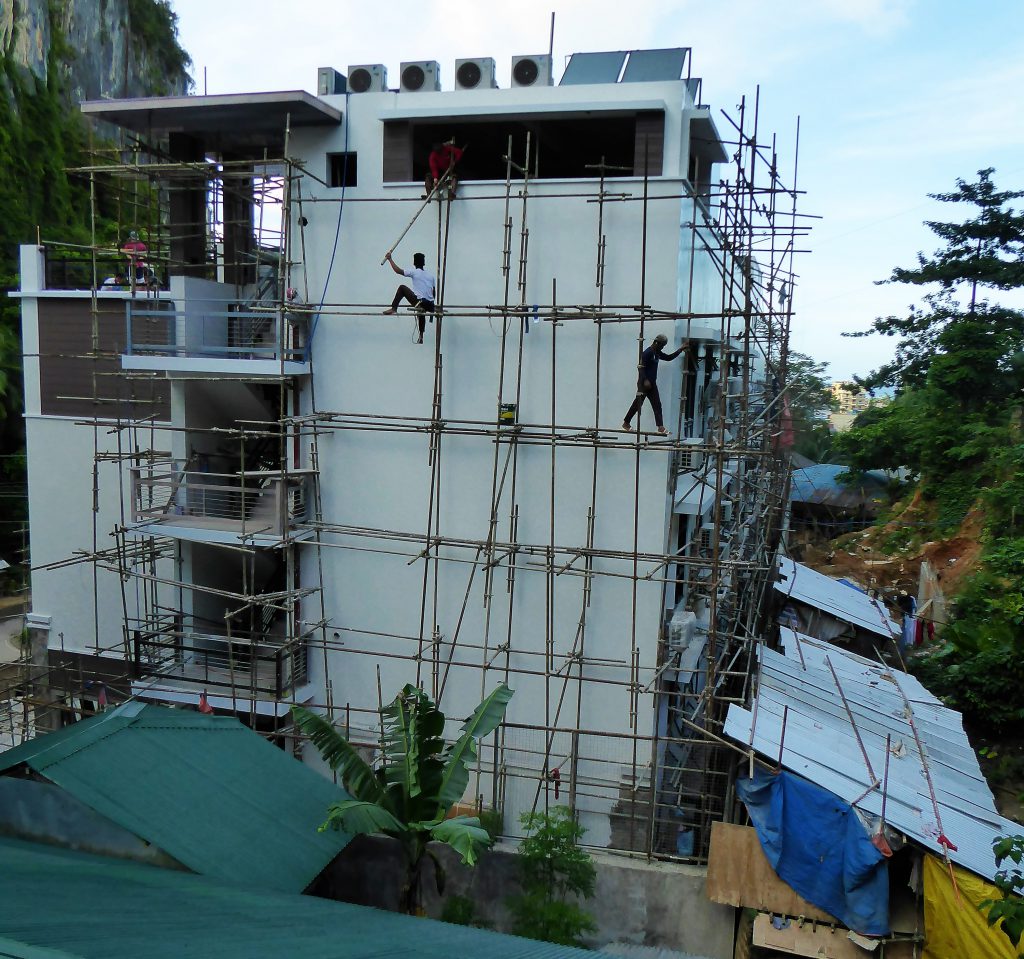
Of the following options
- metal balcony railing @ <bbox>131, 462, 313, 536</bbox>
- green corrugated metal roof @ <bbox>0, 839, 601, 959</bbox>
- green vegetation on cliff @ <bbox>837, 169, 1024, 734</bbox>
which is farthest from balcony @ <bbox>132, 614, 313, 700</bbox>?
green vegetation on cliff @ <bbox>837, 169, 1024, 734</bbox>

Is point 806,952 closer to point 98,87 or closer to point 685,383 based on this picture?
point 685,383

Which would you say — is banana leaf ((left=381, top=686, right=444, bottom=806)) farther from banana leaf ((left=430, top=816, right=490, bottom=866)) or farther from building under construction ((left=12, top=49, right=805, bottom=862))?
building under construction ((left=12, top=49, right=805, bottom=862))

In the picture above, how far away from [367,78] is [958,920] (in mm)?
11682

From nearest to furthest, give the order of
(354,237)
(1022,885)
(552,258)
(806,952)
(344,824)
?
1. (1022,885)
2. (344,824)
3. (806,952)
4. (552,258)
5. (354,237)

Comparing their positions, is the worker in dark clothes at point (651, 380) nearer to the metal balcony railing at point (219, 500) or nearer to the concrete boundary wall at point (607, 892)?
the metal balcony railing at point (219, 500)

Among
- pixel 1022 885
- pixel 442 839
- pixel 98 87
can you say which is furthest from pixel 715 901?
pixel 98 87

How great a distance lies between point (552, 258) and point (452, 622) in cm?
478

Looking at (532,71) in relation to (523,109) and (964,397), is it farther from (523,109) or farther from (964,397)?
(964,397)

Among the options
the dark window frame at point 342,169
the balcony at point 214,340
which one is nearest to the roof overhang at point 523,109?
Result: the dark window frame at point 342,169

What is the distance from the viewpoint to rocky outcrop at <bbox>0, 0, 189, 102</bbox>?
3480 centimetres

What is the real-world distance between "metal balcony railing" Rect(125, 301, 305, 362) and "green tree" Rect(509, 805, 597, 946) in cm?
651

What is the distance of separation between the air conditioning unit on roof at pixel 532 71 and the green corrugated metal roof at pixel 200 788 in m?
8.45

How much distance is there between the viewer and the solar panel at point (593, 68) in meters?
11.4

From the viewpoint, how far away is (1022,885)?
6.45 meters
